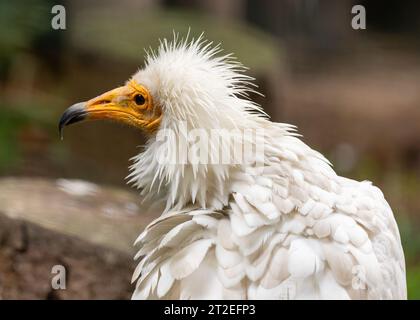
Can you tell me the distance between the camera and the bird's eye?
445cm

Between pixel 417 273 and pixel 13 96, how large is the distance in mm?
7225

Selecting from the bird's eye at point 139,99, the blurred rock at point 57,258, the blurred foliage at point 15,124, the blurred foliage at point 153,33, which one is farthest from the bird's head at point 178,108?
the blurred foliage at point 15,124

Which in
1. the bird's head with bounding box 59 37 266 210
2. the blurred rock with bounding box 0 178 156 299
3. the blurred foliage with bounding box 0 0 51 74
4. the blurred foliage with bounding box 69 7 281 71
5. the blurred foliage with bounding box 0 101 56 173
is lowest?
the blurred rock with bounding box 0 178 156 299

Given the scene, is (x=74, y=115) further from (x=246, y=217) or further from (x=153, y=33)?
(x=153, y=33)

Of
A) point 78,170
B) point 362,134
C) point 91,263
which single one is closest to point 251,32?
point 362,134

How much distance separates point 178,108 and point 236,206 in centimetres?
56

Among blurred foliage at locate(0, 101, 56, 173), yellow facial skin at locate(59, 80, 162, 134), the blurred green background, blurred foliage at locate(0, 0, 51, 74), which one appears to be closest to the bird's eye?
yellow facial skin at locate(59, 80, 162, 134)

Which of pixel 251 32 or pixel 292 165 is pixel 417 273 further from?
pixel 251 32

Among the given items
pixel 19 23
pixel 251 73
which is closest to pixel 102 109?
pixel 251 73

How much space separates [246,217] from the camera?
3.86m

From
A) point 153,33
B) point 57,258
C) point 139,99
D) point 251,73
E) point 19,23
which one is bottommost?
point 57,258

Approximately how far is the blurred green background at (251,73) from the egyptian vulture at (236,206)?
9.61 feet

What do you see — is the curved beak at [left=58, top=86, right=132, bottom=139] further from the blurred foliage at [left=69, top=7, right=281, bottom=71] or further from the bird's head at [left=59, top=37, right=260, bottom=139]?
the blurred foliage at [left=69, top=7, right=281, bottom=71]
